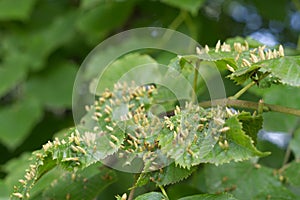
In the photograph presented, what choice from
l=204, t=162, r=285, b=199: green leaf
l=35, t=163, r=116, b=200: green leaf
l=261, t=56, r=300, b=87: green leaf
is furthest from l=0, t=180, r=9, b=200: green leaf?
l=261, t=56, r=300, b=87: green leaf

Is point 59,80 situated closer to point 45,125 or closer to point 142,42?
point 45,125

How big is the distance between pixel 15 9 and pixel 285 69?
5.13ft

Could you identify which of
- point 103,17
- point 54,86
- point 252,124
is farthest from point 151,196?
point 54,86

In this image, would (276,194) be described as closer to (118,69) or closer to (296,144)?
(296,144)

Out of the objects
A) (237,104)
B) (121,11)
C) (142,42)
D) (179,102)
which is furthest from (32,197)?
(121,11)

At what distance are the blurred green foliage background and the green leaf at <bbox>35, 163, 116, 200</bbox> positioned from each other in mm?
1025

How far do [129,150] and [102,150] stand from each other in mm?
39

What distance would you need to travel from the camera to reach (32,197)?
3.17 feet

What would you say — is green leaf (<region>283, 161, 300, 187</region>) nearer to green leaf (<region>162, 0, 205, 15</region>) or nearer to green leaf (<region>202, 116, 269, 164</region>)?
green leaf (<region>202, 116, 269, 164</region>)

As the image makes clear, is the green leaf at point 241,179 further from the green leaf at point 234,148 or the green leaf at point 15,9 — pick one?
the green leaf at point 15,9

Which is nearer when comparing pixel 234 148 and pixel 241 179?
pixel 234 148

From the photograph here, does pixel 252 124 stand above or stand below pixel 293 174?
above

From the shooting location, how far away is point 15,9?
6.81ft

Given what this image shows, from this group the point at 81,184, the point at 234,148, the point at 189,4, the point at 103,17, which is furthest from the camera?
the point at 103,17
